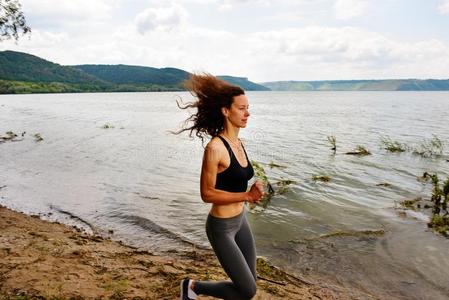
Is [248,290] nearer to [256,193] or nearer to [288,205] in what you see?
[256,193]

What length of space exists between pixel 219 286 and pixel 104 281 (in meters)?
3.06

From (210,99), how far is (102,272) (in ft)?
14.7

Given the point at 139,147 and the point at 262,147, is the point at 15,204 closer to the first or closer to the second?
the point at 139,147

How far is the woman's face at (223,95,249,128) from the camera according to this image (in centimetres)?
441

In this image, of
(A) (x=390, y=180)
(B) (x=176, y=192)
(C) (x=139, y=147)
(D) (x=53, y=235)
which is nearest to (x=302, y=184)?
(A) (x=390, y=180)

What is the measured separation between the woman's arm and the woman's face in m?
0.49

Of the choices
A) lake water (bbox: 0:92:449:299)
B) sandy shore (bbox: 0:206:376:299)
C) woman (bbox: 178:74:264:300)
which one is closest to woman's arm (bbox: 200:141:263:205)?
woman (bbox: 178:74:264:300)

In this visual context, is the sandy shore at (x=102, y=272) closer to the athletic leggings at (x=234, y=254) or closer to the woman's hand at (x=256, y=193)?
the athletic leggings at (x=234, y=254)

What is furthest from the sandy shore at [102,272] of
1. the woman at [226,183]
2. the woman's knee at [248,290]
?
the woman's knee at [248,290]

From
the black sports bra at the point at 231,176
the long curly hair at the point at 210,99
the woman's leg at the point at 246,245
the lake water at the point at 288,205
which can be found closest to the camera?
the black sports bra at the point at 231,176

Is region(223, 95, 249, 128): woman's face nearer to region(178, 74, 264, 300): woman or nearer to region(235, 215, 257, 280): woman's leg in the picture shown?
region(178, 74, 264, 300): woman

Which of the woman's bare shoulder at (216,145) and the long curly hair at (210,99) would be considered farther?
the long curly hair at (210,99)

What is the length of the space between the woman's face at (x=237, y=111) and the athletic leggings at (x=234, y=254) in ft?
3.75

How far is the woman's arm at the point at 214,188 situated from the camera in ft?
13.2
